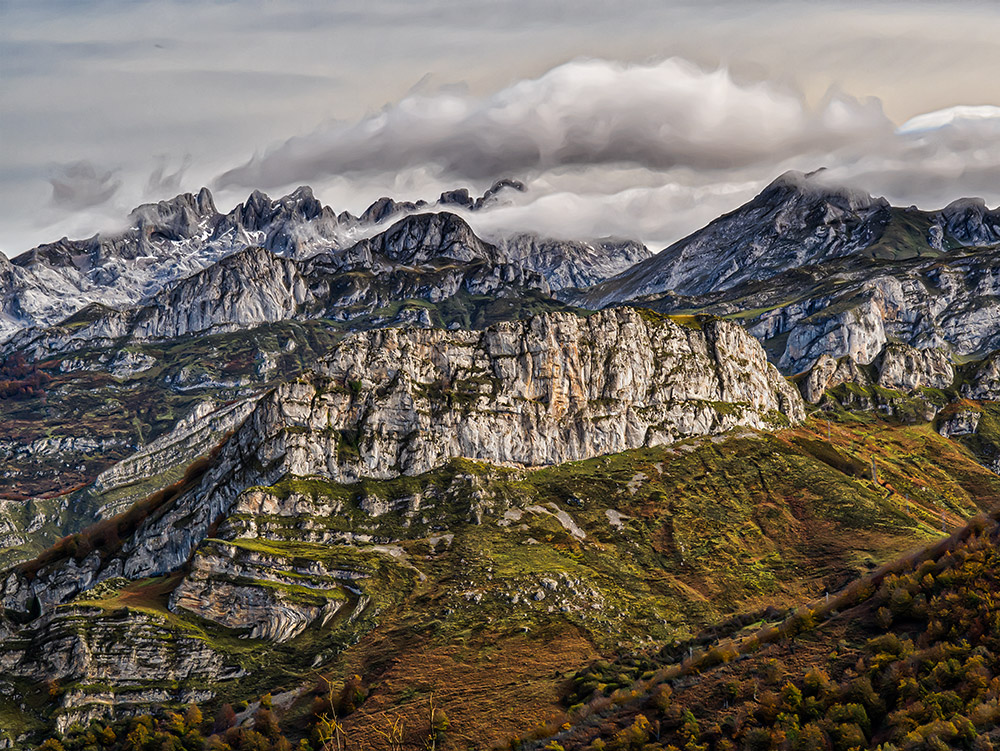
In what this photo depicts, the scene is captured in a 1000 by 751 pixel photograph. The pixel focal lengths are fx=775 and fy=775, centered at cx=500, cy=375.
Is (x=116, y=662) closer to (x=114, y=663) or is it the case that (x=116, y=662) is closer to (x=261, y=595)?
(x=114, y=663)

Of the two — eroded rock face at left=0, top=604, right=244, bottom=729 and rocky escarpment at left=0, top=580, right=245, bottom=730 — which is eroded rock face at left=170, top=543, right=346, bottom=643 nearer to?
rocky escarpment at left=0, top=580, right=245, bottom=730

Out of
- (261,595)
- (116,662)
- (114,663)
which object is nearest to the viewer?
(114,663)

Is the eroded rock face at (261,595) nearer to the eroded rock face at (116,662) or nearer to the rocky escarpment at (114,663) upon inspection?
the rocky escarpment at (114,663)

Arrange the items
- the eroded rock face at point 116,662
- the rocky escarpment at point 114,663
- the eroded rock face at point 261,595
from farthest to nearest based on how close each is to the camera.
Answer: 1. the eroded rock face at point 261,595
2. the eroded rock face at point 116,662
3. the rocky escarpment at point 114,663

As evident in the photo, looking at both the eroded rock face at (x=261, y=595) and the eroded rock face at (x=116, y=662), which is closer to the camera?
the eroded rock face at (x=116, y=662)

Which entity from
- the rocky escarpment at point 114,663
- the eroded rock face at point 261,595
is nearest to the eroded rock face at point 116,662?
the rocky escarpment at point 114,663

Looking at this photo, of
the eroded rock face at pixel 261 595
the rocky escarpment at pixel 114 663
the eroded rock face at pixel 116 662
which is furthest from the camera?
the eroded rock face at pixel 261 595

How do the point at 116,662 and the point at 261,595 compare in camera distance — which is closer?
the point at 116,662

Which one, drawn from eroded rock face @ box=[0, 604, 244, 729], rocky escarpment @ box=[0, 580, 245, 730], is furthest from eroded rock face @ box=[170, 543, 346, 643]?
eroded rock face @ box=[0, 604, 244, 729]

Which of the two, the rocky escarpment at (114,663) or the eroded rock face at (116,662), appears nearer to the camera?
the rocky escarpment at (114,663)

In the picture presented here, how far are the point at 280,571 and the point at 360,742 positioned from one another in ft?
231

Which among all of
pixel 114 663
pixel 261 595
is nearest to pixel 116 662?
pixel 114 663

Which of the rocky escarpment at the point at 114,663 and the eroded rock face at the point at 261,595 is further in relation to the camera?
the eroded rock face at the point at 261,595

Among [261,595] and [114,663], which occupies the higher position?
[261,595]
